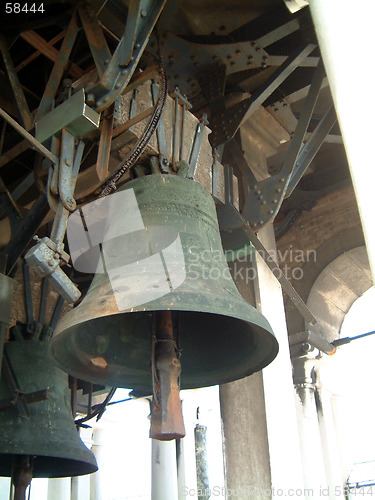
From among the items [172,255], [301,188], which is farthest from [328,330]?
[172,255]

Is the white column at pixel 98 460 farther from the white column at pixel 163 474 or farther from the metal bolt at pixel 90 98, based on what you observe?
the metal bolt at pixel 90 98

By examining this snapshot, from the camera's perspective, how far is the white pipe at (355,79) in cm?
182

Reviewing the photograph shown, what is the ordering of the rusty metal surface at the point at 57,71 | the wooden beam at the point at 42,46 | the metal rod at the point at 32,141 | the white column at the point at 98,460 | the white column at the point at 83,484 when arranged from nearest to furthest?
the metal rod at the point at 32,141 < the rusty metal surface at the point at 57,71 < the wooden beam at the point at 42,46 < the white column at the point at 83,484 < the white column at the point at 98,460

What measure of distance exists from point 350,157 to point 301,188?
547cm

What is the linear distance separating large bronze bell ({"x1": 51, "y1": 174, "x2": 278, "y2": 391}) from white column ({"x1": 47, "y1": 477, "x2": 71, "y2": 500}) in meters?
6.02

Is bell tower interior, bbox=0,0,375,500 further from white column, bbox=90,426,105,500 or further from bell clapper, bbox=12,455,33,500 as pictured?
white column, bbox=90,426,105,500

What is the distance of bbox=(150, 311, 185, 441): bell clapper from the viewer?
2486mm

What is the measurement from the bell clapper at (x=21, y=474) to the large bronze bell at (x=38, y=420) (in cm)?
2

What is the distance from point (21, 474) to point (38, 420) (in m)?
0.43

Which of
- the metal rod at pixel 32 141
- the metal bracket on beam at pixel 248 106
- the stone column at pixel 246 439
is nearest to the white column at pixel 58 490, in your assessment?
the stone column at pixel 246 439

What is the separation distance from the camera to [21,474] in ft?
13.3

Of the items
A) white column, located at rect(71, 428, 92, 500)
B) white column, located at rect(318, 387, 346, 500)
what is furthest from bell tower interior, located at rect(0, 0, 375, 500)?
white column, located at rect(71, 428, 92, 500)

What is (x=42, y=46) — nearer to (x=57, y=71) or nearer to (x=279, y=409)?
(x=57, y=71)

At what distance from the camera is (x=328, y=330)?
24.1ft
